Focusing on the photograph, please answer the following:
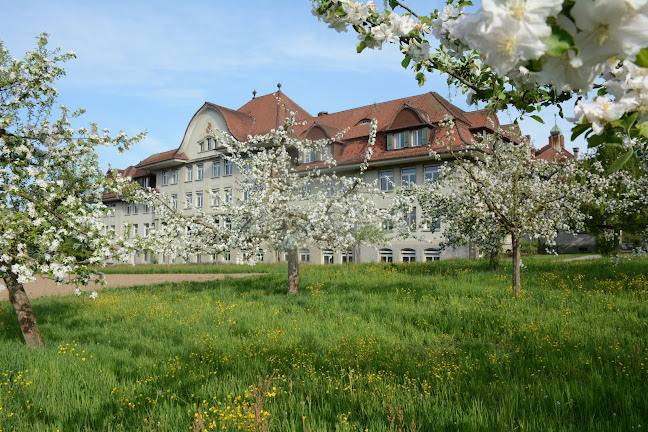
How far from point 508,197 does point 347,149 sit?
69.0 ft

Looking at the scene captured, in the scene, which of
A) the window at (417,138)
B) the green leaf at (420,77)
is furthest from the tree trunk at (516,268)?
the window at (417,138)

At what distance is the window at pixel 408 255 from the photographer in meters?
30.3

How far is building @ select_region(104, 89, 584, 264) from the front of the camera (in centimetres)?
2808

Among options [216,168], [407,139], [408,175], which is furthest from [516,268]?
[216,168]

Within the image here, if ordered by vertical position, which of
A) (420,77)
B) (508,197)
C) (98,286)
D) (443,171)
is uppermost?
(443,171)

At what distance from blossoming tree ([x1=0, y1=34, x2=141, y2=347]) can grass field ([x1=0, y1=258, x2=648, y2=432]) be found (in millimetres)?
1409

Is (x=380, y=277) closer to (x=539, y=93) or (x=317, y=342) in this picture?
(x=317, y=342)

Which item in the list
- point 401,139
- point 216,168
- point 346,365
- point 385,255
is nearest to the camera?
point 346,365

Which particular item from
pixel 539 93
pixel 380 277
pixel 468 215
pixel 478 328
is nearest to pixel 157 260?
pixel 380 277

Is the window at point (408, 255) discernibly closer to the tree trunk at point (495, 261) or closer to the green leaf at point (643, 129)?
the tree trunk at point (495, 261)

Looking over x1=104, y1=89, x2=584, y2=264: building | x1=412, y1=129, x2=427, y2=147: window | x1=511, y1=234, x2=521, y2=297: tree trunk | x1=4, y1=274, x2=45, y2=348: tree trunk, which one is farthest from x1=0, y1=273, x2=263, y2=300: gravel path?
x1=511, y1=234, x2=521, y2=297: tree trunk

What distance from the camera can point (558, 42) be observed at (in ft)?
3.87

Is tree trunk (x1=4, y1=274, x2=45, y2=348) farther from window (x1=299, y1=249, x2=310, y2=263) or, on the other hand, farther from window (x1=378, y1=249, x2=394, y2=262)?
window (x1=299, y1=249, x2=310, y2=263)

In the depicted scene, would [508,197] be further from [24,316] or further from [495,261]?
[24,316]
